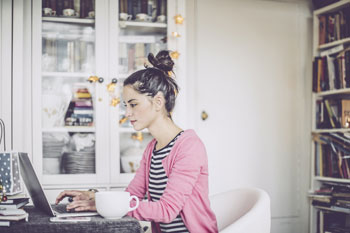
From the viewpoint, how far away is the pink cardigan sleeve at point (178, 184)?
1.26 meters

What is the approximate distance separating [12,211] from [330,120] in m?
2.58

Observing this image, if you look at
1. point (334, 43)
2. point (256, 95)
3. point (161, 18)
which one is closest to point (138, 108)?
point (161, 18)

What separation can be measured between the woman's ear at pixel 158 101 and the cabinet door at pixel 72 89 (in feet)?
3.45

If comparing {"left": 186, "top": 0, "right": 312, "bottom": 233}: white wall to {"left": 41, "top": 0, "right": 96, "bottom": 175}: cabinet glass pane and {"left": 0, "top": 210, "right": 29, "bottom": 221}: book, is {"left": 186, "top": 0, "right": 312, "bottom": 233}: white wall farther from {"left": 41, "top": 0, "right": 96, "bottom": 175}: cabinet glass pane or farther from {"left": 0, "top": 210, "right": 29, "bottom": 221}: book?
{"left": 0, "top": 210, "right": 29, "bottom": 221}: book

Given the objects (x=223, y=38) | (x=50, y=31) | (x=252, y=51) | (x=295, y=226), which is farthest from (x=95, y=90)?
(x=295, y=226)

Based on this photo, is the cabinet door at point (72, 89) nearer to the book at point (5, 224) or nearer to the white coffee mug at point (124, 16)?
the white coffee mug at point (124, 16)

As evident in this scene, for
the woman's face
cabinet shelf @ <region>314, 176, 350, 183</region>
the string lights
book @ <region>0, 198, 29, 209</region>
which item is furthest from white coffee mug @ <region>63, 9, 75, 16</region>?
cabinet shelf @ <region>314, 176, 350, 183</region>

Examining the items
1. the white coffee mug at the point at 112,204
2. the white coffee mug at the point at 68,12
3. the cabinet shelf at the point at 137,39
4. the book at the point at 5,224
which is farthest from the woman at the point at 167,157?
the white coffee mug at the point at 68,12

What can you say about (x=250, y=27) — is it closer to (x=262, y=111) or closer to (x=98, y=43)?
(x=262, y=111)

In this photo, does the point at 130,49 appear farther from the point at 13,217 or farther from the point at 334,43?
the point at 13,217

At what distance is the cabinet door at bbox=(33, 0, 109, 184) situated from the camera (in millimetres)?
2500

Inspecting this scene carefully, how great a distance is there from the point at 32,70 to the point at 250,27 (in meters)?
1.77

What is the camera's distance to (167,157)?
1.51 metres

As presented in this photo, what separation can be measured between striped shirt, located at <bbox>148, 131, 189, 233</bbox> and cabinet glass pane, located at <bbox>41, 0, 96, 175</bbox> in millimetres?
1054
